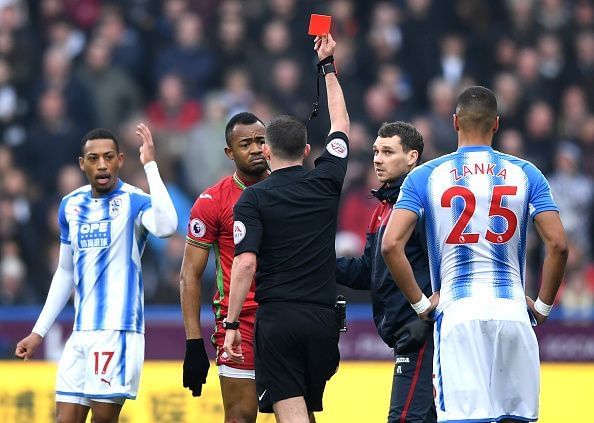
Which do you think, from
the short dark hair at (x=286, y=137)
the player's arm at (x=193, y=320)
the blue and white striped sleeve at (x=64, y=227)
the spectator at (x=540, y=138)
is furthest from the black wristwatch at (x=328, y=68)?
the spectator at (x=540, y=138)

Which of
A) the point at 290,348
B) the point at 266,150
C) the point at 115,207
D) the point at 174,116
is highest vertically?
the point at 174,116

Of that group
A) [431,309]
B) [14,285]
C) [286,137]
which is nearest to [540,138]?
[14,285]

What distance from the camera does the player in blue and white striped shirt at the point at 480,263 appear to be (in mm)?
7164

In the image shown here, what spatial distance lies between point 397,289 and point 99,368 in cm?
210

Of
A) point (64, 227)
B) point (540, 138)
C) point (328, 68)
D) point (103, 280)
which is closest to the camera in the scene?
point (328, 68)

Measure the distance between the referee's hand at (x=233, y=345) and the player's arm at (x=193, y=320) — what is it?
88cm

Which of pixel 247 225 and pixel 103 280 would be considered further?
pixel 103 280

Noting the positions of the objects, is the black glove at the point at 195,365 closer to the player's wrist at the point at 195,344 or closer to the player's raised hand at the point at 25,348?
the player's wrist at the point at 195,344

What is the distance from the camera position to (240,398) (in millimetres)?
8508

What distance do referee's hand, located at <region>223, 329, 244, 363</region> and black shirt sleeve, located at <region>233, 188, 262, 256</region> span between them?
0.45m

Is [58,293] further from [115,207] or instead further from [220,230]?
[220,230]

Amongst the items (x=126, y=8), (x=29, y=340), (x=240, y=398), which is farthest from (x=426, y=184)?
(x=126, y=8)

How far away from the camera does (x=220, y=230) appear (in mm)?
8625

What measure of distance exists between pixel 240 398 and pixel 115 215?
1.57 metres
